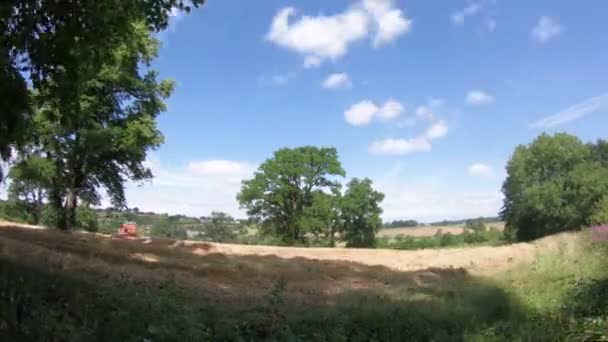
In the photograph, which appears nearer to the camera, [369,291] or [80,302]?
[80,302]

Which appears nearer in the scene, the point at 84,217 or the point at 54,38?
the point at 54,38

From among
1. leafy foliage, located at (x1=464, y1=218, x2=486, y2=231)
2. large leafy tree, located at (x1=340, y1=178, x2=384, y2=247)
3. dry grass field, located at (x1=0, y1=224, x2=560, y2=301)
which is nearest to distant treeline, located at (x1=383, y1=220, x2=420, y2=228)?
leafy foliage, located at (x1=464, y1=218, x2=486, y2=231)

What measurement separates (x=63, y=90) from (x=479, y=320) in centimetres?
959

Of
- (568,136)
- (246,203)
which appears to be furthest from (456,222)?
(246,203)

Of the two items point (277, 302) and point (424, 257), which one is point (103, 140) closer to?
point (424, 257)

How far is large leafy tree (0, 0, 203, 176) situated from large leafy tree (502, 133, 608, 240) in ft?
194

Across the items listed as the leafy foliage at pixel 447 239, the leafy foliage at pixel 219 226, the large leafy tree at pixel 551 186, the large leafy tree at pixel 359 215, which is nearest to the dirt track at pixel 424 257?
the large leafy tree at pixel 359 215

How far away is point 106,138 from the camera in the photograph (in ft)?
84.1

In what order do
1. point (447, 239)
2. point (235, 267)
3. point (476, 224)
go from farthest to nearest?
point (476, 224) < point (447, 239) < point (235, 267)

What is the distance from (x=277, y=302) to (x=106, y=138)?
65.1ft

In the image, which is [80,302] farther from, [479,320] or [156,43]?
[156,43]

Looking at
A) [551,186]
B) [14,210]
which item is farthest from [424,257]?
[551,186]

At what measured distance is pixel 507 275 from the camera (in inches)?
616

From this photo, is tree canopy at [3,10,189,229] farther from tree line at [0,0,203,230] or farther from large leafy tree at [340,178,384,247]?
large leafy tree at [340,178,384,247]
